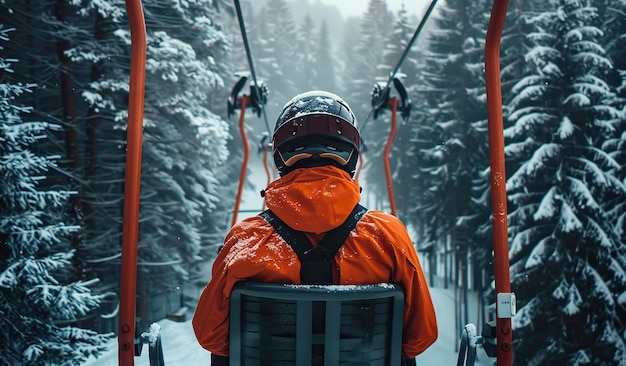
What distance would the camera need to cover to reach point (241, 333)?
200 centimetres

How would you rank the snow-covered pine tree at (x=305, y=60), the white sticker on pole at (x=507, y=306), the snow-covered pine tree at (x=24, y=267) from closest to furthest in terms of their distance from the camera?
the white sticker on pole at (x=507, y=306) < the snow-covered pine tree at (x=24, y=267) < the snow-covered pine tree at (x=305, y=60)

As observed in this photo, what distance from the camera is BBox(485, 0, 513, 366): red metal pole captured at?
219 cm

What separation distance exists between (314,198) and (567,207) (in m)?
11.4

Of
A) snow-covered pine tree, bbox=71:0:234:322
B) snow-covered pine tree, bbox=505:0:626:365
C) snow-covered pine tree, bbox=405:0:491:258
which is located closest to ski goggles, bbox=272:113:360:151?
snow-covered pine tree, bbox=71:0:234:322

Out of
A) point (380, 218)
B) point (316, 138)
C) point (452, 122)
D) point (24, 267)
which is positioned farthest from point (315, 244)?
point (452, 122)

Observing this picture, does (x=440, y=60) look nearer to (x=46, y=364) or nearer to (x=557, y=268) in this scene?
(x=557, y=268)

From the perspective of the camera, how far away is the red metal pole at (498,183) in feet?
7.20

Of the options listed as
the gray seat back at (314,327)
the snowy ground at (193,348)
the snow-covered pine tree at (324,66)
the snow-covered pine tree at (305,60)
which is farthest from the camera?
the snow-covered pine tree at (324,66)

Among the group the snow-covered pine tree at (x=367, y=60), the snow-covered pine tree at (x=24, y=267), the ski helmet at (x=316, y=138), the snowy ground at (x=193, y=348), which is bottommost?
the snowy ground at (x=193, y=348)

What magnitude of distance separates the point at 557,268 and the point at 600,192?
234 centimetres

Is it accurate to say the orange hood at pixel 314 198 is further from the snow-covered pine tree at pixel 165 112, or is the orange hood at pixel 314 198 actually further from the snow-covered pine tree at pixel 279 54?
the snow-covered pine tree at pixel 279 54

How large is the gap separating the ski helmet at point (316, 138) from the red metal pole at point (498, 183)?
2.49ft

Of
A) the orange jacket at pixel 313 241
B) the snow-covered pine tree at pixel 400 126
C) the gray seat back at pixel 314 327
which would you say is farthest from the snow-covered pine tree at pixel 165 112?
the snow-covered pine tree at pixel 400 126

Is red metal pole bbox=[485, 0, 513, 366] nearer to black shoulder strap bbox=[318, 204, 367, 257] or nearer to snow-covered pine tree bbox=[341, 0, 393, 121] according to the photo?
black shoulder strap bbox=[318, 204, 367, 257]
